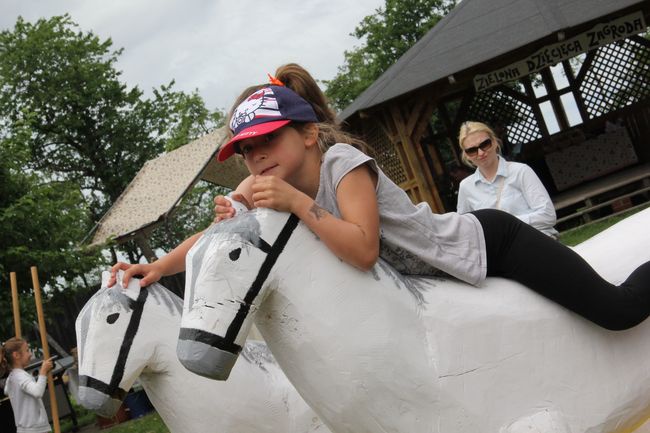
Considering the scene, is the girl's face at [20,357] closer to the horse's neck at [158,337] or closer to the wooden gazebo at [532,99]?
the horse's neck at [158,337]

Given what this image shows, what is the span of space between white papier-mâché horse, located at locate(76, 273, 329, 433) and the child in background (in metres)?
5.30

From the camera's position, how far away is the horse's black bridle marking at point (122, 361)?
8.80 feet

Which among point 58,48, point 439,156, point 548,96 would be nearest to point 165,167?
point 439,156

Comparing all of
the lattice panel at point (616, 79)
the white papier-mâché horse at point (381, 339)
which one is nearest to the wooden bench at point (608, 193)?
the lattice panel at point (616, 79)

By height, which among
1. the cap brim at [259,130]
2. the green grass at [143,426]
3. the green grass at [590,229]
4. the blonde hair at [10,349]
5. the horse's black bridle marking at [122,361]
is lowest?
the green grass at [590,229]

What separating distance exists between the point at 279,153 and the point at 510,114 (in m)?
16.7

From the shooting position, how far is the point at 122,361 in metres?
2.76

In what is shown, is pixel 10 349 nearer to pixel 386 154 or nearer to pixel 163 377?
pixel 163 377

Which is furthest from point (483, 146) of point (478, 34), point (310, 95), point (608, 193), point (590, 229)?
point (608, 193)

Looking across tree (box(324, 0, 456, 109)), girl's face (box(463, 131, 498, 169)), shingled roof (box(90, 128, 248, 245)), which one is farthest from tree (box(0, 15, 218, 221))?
girl's face (box(463, 131, 498, 169))

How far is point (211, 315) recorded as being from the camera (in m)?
2.06

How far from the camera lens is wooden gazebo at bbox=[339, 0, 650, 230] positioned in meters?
14.0

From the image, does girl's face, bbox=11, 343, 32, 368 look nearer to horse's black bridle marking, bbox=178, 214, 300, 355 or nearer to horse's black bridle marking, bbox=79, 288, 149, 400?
horse's black bridle marking, bbox=79, 288, 149, 400

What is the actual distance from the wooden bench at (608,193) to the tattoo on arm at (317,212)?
12.4 meters
